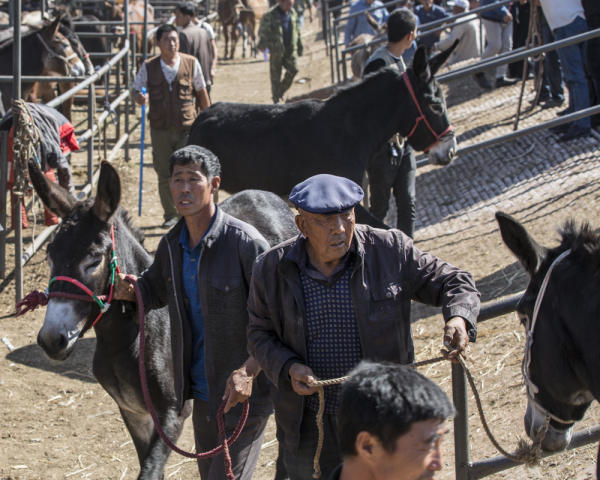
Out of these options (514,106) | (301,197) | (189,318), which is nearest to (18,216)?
(189,318)

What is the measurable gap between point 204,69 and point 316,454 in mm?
9931

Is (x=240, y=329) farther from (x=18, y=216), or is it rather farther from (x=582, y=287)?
(x=18, y=216)

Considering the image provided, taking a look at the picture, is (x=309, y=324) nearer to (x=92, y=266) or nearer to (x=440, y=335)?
(x=92, y=266)

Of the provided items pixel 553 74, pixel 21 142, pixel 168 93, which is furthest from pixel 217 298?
pixel 553 74

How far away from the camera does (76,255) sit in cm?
417

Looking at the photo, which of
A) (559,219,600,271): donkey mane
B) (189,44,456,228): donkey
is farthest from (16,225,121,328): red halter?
(189,44,456,228): donkey

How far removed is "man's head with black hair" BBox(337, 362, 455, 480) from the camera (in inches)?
81.5

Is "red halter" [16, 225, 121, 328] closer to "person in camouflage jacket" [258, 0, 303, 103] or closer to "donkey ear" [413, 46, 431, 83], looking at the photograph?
"donkey ear" [413, 46, 431, 83]

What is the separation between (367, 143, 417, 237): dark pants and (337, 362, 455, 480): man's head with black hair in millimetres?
5432

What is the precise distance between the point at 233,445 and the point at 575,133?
255 inches

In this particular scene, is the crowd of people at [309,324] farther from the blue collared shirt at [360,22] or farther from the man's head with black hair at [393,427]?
the blue collared shirt at [360,22]

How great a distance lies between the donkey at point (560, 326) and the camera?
3.02 metres

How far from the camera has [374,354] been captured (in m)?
3.22

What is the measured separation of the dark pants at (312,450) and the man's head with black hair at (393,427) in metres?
1.15
